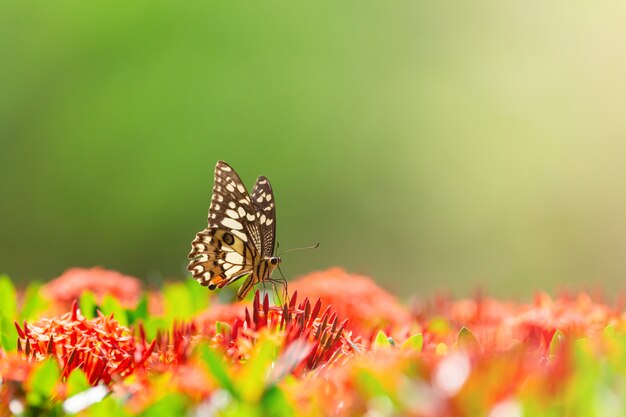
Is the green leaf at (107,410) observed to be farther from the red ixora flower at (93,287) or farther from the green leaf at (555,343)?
the red ixora flower at (93,287)

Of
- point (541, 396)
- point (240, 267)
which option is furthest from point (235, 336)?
point (240, 267)

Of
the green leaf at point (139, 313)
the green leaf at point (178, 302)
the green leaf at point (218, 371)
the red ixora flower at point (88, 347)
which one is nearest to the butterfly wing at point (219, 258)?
the green leaf at point (178, 302)

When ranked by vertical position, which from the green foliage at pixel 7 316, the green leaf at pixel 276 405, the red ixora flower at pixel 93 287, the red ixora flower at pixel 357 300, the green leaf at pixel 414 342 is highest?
the green leaf at pixel 414 342

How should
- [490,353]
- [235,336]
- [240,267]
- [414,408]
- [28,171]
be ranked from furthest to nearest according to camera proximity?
1. [28,171]
2. [240,267]
3. [235,336]
4. [490,353]
5. [414,408]

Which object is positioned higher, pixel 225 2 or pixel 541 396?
pixel 225 2

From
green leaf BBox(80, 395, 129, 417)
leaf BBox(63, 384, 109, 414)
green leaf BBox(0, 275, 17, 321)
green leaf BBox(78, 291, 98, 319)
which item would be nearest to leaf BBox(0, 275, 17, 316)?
green leaf BBox(0, 275, 17, 321)

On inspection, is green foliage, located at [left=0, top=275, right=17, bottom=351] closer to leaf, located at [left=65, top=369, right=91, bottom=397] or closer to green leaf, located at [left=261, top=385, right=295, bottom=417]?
leaf, located at [left=65, top=369, right=91, bottom=397]

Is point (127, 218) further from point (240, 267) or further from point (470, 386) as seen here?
point (470, 386)
